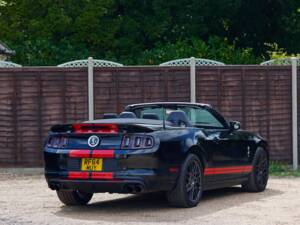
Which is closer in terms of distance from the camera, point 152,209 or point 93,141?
point 93,141

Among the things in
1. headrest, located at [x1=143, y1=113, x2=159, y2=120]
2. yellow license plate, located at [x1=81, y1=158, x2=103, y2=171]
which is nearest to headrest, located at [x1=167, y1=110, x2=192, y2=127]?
headrest, located at [x1=143, y1=113, x2=159, y2=120]

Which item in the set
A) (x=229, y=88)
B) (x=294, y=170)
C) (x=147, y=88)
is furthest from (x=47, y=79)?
(x=294, y=170)

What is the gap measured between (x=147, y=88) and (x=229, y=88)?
5.65 ft

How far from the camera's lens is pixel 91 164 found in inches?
442

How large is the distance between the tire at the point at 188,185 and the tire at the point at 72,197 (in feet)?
4.62

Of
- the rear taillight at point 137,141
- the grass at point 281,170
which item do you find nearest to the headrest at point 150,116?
the rear taillight at point 137,141

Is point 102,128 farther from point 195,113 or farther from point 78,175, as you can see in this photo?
point 195,113

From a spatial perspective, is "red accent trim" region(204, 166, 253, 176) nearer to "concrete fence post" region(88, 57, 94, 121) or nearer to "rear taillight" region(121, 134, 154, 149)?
"rear taillight" region(121, 134, 154, 149)

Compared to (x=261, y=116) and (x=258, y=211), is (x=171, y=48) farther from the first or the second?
(x=258, y=211)

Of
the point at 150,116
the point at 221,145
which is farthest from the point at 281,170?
the point at 150,116

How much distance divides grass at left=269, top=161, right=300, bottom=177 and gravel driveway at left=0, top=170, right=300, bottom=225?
2.64m

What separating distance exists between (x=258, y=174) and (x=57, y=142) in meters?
3.65

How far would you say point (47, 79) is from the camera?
714 inches

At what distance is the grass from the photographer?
56.7 feet
